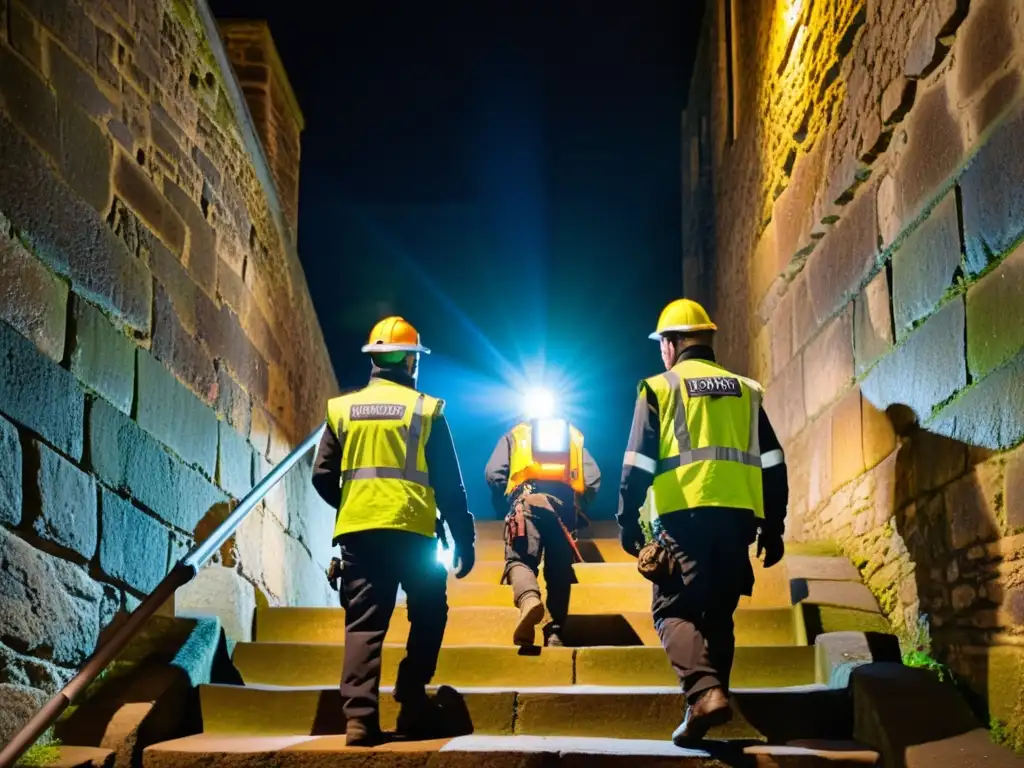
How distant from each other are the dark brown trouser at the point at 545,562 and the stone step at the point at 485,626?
0.15 m

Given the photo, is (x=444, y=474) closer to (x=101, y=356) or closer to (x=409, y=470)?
(x=409, y=470)

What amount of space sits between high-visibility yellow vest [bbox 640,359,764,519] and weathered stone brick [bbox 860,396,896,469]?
3.97ft

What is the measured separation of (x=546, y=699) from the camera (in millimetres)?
4184

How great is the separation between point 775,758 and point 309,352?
5.58 metres

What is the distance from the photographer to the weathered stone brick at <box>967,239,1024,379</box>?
3.62 m

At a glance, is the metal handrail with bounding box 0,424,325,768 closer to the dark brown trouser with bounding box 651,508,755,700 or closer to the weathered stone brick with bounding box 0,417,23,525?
the weathered stone brick with bounding box 0,417,23,525

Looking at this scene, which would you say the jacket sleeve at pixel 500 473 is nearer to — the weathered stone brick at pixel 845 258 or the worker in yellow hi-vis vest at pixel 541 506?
the worker in yellow hi-vis vest at pixel 541 506

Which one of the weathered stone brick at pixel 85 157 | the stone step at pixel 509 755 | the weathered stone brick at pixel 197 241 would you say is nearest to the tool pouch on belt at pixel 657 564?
the stone step at pixel 509 755

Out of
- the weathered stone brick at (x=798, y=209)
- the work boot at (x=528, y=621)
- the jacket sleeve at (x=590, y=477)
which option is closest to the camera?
the work boot at (x=528, y=621)

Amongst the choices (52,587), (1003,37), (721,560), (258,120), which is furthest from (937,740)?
(258,120)

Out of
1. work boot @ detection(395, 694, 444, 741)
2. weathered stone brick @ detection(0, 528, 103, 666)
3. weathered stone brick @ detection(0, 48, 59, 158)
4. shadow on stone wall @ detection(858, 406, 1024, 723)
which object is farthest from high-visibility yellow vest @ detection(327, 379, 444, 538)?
shadow on stone wall @ detection(858, 406, 1024, 723)

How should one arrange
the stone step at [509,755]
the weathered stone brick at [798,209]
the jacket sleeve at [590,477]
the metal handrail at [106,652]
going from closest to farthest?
1. the metal handrail at [106,652]
2. the stone step at [509,755]
3. the jacket sleeve at [590,477]
4. the weathered stone brick at [798,209]

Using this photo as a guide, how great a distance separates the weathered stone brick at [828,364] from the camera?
5910 millimetres

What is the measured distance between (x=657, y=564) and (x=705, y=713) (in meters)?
0.54
